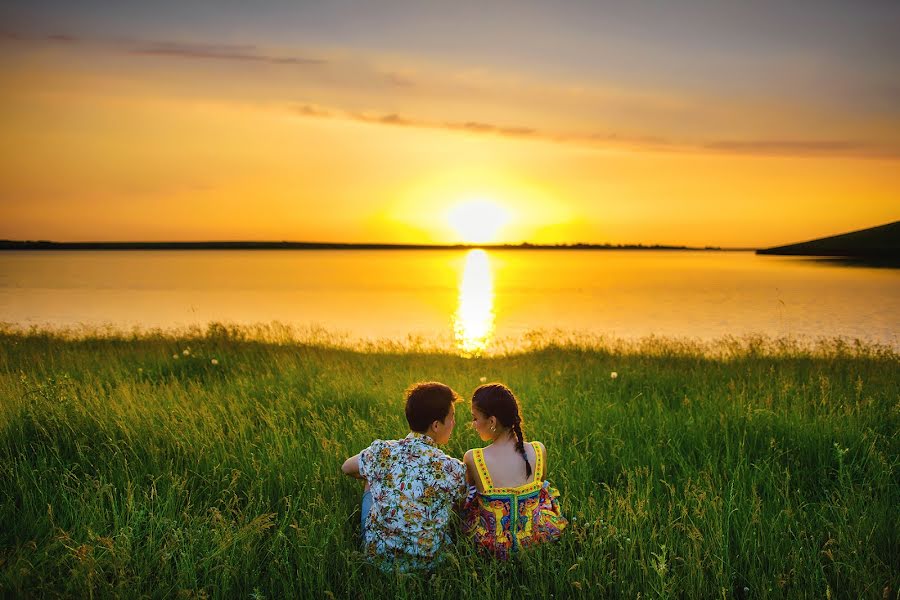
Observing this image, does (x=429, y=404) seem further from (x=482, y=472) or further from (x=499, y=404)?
(x=482, y=472)

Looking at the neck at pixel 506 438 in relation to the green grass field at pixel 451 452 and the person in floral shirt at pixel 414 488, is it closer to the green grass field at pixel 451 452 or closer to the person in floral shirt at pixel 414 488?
the person in floral shirt at pixel 414 488

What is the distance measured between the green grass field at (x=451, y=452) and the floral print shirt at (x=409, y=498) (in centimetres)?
15

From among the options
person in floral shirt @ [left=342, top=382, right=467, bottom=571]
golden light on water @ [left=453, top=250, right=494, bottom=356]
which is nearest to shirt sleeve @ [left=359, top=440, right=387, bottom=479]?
person in floral shirt @ [left=342, top=382, right=467, bottom=571]

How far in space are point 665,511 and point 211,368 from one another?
8322 mm

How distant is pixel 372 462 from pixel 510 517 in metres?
1.02

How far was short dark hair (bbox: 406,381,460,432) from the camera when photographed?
159 inches

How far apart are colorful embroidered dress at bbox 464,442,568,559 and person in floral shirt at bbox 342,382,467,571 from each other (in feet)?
0.55

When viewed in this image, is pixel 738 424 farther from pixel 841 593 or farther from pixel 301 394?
pixel 301 394

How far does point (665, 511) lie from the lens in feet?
15.5

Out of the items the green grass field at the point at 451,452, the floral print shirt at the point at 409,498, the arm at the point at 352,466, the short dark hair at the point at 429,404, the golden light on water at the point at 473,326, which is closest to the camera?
the green grass field at the point at 451,452

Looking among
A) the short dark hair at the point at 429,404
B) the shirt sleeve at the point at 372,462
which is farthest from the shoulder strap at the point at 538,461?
the shirt sleeve at the point at 372,462

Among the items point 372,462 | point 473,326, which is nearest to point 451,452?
point 372,462

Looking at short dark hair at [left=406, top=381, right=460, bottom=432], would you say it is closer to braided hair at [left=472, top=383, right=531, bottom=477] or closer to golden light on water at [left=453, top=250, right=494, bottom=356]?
braided hair at [left=472, top=383, right=531, bottom=477]

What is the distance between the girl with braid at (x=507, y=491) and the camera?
13.4ft
